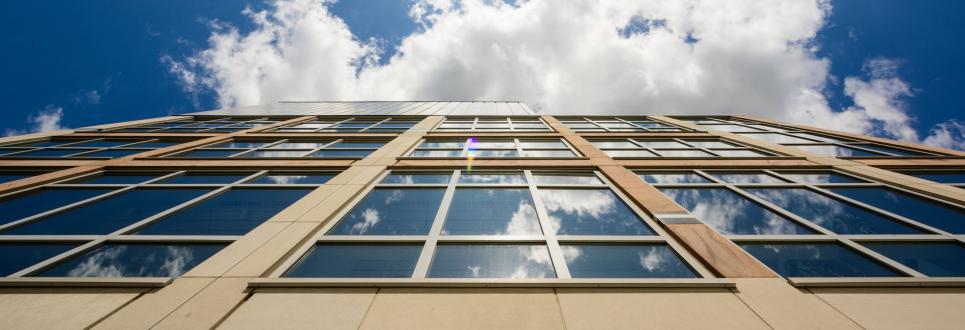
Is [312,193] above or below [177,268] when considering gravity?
above

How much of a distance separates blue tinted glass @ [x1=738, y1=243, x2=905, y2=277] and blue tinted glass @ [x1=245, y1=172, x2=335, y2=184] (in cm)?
961

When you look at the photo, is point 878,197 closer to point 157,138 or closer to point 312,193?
point 312,193

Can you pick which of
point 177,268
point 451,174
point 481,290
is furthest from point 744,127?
point 177,268

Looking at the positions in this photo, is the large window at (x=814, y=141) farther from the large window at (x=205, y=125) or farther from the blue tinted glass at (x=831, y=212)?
the large window at (x=205, y=125)

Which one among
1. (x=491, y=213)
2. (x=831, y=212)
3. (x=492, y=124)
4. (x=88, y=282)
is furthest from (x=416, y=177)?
(x=831, y=212)

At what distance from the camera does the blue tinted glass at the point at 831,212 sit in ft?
19.6

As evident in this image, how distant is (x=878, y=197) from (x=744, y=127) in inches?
436

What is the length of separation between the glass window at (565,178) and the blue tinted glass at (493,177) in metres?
0.47

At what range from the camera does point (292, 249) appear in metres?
5.15

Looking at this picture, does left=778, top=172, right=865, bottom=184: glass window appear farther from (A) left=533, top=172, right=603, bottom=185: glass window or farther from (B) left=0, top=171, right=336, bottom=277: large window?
(B) left=0, top=171, right=336, bottom=277: large window

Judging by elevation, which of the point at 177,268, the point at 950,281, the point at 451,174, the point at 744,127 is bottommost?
the point at 177,268

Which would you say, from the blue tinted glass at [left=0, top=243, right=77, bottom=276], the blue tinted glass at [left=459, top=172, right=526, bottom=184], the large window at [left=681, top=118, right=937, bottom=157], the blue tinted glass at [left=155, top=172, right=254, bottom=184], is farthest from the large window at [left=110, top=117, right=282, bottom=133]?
the large window at [left=681, top=118, right=937, bottom=157]

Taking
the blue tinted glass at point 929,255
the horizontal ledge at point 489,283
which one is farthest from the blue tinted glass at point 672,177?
the horizontal ledge at point 489,283

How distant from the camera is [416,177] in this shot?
9.07 metres
